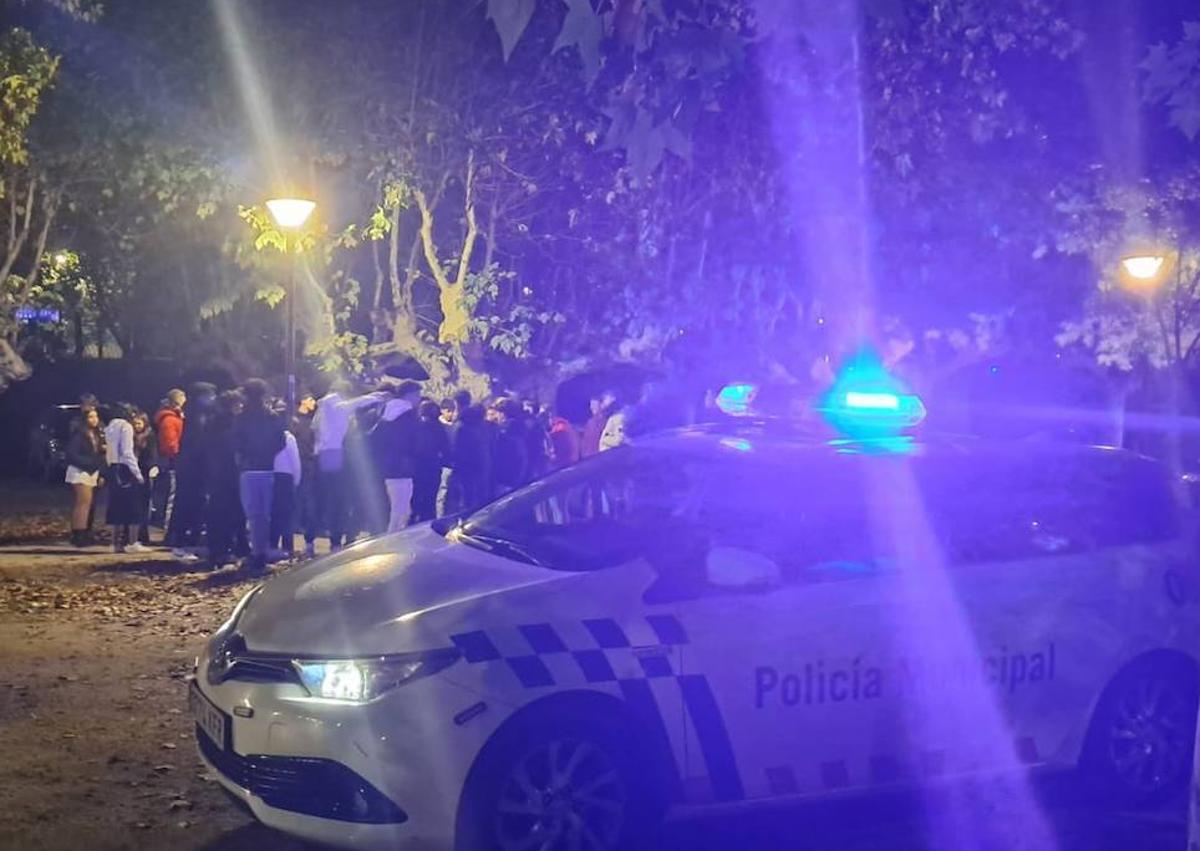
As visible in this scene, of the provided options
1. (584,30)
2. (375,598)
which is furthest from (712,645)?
(584,30)

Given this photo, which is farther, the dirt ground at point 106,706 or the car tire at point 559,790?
the dirt ground at point 106,706

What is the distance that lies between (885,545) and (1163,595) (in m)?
1.53

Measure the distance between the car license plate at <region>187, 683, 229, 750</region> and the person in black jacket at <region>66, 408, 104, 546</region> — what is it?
9.16 metres

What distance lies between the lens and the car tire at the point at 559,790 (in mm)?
5188

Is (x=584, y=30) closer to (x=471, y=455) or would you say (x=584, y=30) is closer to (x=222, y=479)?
(x=222, y=479)

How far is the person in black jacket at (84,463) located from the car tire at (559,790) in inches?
407

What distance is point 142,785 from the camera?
6.69 m

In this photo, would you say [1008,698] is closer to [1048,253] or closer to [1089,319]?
[1048,253]

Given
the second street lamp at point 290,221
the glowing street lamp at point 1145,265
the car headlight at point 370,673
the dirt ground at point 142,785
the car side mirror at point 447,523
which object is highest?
the glowing street lamp at point 1145,265

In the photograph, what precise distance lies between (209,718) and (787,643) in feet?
7.18

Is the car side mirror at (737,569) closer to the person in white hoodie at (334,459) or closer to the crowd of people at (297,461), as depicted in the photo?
the crowd of people at (297,461)

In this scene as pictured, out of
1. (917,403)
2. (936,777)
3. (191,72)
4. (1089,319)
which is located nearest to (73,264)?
(191,72)

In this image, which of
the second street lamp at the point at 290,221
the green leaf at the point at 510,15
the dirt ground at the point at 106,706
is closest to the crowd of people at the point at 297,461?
the second street lamp at the point at 290,221

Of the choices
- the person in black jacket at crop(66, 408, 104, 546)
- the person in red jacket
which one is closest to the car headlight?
the person in red jacket
